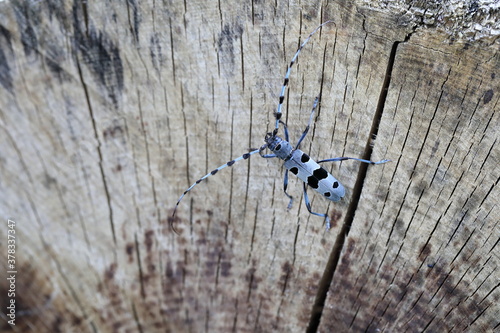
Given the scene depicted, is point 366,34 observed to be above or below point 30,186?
above

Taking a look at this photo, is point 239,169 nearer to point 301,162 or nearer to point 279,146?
point 279,146

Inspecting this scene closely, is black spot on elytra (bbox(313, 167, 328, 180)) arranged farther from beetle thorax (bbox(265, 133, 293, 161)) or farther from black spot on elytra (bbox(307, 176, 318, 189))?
beetle thorax (bbox(265, 133, 293, 161))

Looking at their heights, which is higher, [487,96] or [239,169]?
[487,96]

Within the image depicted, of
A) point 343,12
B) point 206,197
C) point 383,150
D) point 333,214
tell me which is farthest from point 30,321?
point 343,12

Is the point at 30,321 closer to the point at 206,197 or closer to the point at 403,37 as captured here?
the point at 206,197

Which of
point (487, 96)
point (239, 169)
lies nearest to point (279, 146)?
point (239, 169)

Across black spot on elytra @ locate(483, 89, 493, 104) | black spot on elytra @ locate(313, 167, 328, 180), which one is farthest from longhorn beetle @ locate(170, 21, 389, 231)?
black spot on elytra @ locate(483, 89, 493, 104)
